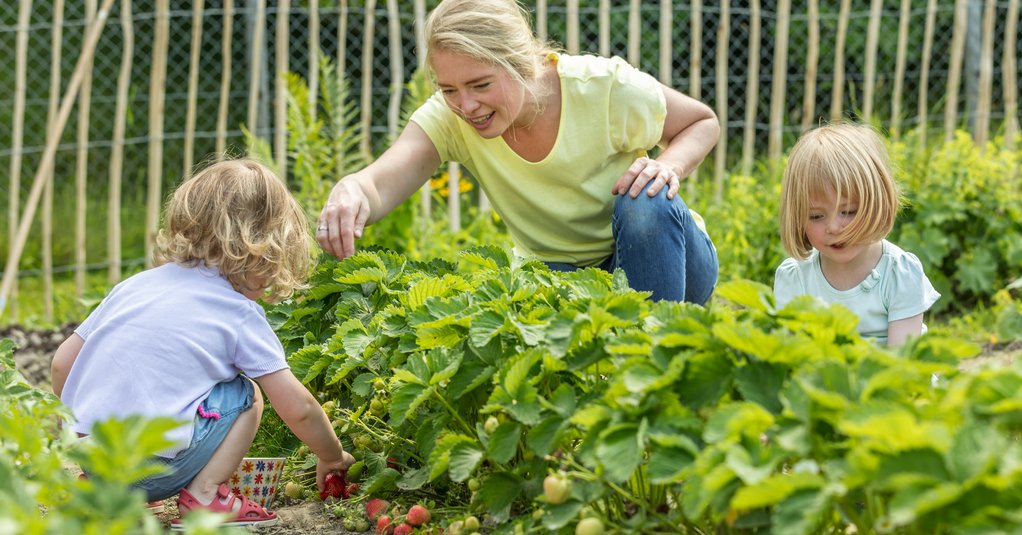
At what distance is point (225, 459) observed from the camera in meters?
2.30

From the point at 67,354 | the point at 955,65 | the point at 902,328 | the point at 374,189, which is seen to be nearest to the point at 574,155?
the point at 374,189

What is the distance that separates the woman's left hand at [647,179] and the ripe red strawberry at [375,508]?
102cm

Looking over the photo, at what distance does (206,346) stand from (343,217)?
655 mm

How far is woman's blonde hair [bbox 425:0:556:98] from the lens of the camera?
2.74m

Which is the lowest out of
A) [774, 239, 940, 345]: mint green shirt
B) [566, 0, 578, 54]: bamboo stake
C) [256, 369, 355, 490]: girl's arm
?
[256, 369, 355, 490]: girl's arm

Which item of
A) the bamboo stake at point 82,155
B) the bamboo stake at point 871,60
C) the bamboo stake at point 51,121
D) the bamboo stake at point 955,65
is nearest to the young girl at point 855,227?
the bamboo stake at point 871,60

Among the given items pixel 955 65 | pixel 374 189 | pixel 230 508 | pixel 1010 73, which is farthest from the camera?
pixel 1010 73

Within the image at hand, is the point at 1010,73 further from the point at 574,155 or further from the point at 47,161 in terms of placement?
the point at 47,161

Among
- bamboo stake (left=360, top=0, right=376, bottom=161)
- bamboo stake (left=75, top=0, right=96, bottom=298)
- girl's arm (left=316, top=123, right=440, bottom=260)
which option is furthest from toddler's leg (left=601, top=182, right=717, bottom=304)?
bamboo stake (left=75, top=0, right=96, bottom=298)

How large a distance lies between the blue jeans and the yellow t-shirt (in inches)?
5.9

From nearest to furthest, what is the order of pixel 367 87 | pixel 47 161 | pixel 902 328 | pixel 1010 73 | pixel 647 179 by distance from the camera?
pixel 902 328
pixel 647 179
pixel 47 161
pixel 367 87
pixel 1010 73

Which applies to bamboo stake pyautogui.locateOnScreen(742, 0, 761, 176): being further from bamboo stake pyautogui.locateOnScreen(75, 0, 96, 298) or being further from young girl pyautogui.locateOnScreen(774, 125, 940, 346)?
bamboo stake pyautogui.locateOnScreen(75, 0, 96, 298)

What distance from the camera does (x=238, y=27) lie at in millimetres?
8352

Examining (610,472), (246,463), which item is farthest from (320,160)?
(610,472)
